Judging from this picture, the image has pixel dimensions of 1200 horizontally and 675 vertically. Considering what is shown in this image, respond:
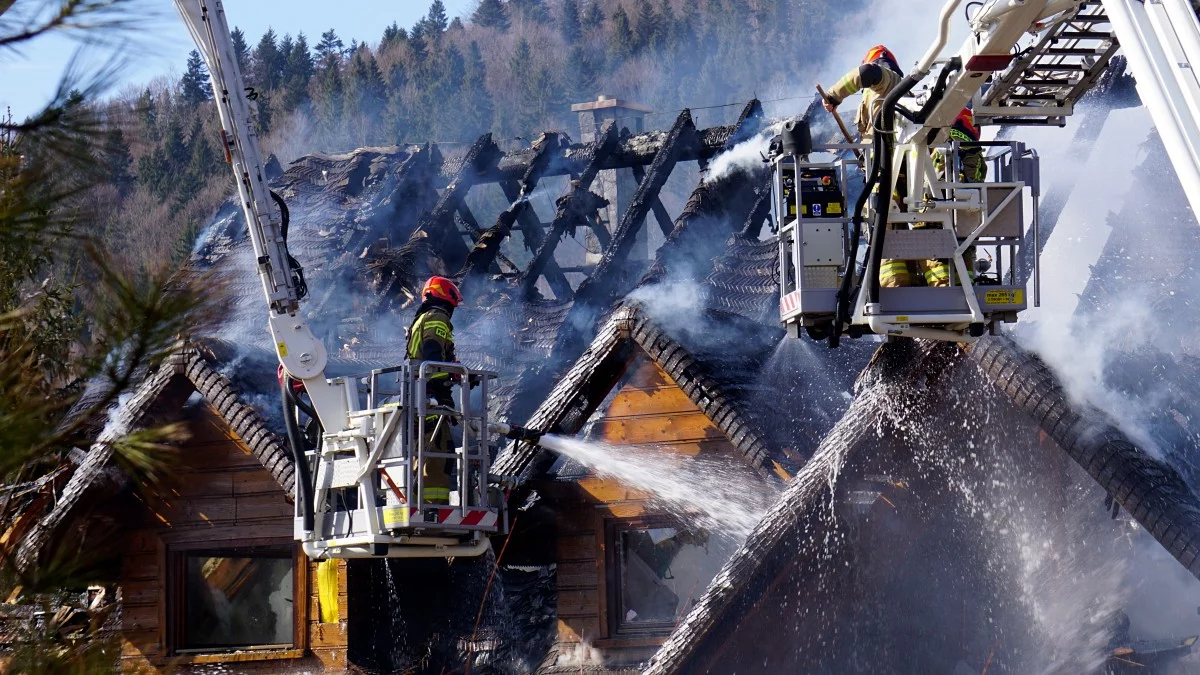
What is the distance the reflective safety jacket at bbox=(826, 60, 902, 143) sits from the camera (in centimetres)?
759

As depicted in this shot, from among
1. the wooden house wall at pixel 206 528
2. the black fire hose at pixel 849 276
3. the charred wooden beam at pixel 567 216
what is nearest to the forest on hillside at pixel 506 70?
the charred wooden beam at pixel 567 216

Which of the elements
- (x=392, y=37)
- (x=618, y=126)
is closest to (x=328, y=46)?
(x=392, y=37)

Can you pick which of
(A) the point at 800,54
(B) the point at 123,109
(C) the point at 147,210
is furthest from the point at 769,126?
(A) the point at 800,54

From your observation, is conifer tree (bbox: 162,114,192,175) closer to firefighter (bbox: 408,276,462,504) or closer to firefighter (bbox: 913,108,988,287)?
firefighter (bbox: 408,276,462,504)

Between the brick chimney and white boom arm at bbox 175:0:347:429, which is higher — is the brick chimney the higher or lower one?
the lower one

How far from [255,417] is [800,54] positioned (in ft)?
141

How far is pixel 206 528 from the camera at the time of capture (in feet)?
40.8

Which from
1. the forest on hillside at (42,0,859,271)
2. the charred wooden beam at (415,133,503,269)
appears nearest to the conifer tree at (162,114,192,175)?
the forest on hillside at (42,0,859,271)

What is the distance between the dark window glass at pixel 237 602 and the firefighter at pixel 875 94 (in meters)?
6.56

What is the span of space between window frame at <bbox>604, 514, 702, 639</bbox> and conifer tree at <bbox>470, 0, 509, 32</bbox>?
51.7 m

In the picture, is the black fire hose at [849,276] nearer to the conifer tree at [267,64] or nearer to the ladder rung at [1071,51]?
the ladder rung at [1071,51]

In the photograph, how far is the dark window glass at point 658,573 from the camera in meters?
10.8

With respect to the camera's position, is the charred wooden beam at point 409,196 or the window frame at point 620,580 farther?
the charred wooden beam at point 409,196

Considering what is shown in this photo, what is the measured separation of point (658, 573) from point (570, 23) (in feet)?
160
